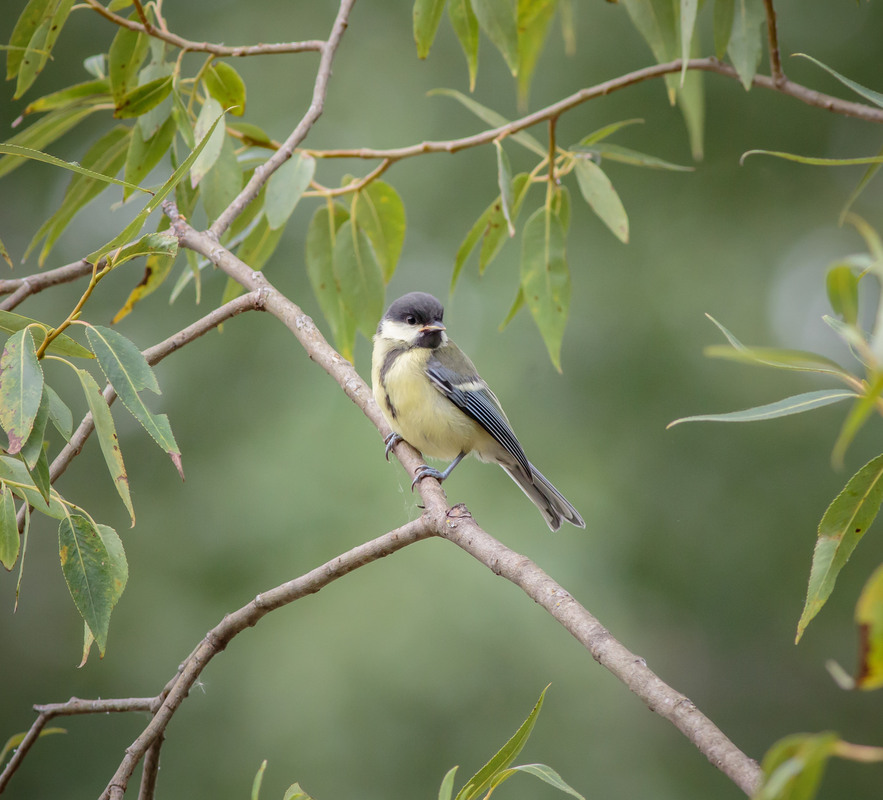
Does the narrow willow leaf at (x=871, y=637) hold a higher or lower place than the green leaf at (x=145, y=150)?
lower

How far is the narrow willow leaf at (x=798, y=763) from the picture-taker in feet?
2.04

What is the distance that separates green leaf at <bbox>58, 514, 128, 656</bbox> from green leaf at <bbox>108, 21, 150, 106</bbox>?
1.15 metres

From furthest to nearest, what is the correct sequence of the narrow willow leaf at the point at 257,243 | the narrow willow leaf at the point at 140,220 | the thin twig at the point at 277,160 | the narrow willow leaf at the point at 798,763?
the narrow willow leaf at the point at 257,243, the thin twig at the point at 277,160, the narrow willow leaf at the point at 140,220, the narrow willow leaf at the point at 798,763

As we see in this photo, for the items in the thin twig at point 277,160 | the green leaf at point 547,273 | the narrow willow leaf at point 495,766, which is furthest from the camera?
the green leaf at point 547,273

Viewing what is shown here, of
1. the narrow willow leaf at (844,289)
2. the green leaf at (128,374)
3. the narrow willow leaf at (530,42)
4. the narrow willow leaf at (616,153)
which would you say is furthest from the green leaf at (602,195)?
the narrow willow leaf at (844,289)

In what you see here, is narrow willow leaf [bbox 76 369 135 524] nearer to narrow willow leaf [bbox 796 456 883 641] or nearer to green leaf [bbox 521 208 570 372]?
narrow willow leaf [bbox 796 456 883 641]

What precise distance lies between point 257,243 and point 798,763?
2328 mm

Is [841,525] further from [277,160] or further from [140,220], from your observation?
[277,160]

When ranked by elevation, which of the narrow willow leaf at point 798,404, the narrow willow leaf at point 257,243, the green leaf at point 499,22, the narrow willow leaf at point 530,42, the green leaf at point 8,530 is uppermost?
the narrow willow leaf at point 530,42

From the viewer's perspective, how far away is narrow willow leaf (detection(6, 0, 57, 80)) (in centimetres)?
Result: 199

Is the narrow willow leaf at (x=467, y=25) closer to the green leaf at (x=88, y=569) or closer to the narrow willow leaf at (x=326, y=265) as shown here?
the narrow willow leaf at (x=326, y=265)

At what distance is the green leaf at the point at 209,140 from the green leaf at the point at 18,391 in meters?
0.68

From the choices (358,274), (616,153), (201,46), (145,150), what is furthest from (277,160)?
(616,153)

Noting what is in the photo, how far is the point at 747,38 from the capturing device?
2.07 metres
